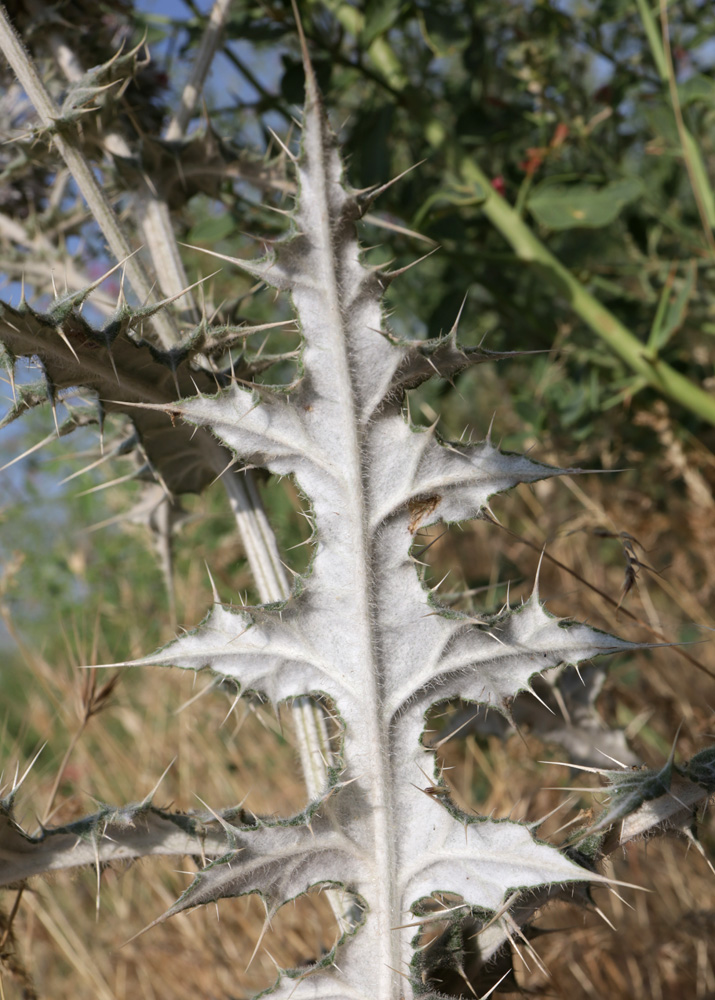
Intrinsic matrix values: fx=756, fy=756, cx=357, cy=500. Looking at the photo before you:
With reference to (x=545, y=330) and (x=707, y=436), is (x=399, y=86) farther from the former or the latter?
(x=707, y=436)

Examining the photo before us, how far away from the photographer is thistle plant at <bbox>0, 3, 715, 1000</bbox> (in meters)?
0.76

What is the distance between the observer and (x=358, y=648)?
831 mm

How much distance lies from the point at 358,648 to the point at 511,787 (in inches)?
53.7

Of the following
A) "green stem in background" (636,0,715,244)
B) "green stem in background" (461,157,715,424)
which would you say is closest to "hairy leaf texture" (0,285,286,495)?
"green stem in background" (461,157,715,424)

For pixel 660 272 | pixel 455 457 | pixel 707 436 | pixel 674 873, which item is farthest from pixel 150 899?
pixel 660 272

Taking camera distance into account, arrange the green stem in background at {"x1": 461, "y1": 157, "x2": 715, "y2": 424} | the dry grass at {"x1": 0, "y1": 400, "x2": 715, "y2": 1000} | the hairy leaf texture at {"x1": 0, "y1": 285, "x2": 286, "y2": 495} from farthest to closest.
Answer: the green stem in background at {"x1": 461, "y1": 157, "x2": 715, "y2": 424}
the dry grass at {"x1": 0, "y1": 400, "x2": 715, "y2": 1000}
the hairy leaf texture at {"x1": 0, "y1": 285, "x2": 286, "y2": 495}

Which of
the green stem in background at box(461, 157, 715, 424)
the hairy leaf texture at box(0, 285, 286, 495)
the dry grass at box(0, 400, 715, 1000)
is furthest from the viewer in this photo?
the green stem in background at box(461, 157, 715, 424)

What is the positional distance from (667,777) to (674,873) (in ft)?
3.78

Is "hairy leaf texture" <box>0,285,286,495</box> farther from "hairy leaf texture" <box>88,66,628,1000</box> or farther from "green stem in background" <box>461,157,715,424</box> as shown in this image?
"green stem in background" <box>461,157,715,424</box>

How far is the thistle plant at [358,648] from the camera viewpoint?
0.76m

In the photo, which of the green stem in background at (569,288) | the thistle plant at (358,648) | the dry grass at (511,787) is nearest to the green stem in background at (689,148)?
the green stem in background at (569,288)

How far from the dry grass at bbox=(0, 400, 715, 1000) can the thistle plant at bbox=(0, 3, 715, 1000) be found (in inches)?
11.1

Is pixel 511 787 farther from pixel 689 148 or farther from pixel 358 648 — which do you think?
pixel 689 148

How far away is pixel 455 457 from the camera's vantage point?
809mm
